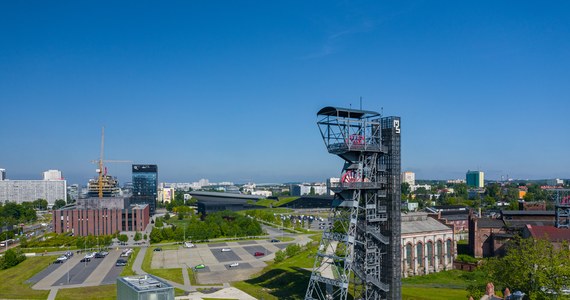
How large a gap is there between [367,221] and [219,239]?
3310 inches

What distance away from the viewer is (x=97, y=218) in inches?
5261

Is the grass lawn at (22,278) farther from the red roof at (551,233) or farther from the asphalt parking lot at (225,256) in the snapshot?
the red roof at (551,233)

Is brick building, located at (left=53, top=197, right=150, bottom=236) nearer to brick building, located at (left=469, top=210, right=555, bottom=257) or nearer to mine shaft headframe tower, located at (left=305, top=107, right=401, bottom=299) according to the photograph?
brick building, located at (left=469, top=210, right=555, bottom=257)

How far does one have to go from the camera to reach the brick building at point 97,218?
132500mm

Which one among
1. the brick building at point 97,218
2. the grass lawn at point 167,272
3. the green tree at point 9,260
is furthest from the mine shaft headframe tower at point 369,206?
the brick building at point 97,218

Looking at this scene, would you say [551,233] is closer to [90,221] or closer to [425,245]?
[425,245]

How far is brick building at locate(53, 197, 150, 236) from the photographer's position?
132 meters

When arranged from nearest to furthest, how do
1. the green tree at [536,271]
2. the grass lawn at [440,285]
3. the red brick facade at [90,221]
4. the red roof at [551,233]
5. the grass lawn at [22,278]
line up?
the green tree at [536,271] < the grass lawn at [440,285] < the grass lawn at [22,278] < the red roof at [551,233] < the red brick facade at [90,221]

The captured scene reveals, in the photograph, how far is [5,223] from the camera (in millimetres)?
158125

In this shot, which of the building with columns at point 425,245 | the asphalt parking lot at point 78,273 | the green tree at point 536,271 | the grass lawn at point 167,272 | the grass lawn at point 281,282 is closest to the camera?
the green tree at point 536,271

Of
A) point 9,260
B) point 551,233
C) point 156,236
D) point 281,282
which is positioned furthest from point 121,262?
point 551,233

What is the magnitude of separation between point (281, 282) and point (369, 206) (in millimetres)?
26625

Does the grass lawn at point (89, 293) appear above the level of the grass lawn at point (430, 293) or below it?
below

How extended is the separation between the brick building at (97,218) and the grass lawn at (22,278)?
109 feet
